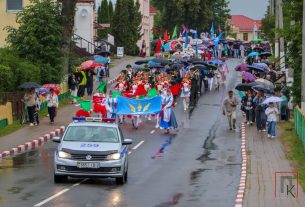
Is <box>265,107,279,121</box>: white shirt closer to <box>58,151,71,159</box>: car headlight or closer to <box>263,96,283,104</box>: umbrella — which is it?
<box>263,96,283,104</box>: umbrella

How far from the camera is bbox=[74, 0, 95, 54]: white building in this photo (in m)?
73.1

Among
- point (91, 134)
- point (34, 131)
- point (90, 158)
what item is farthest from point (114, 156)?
point (34, 131)

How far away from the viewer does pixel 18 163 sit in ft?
87.1

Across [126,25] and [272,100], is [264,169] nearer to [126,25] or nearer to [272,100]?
[272,100]

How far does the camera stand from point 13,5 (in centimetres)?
5716

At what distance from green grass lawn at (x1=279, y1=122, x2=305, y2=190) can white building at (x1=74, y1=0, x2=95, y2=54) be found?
37635mm

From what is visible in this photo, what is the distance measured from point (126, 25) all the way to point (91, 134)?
61552 mm

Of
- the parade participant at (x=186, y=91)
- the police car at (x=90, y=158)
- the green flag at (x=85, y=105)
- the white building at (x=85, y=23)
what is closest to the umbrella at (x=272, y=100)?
the green flag at (x=85, y=105)

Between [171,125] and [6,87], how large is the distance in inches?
301

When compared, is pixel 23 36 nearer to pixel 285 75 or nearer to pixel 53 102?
pixel 53 102

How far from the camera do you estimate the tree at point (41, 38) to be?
44.2 meters

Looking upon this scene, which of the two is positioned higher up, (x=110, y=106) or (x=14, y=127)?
(x=110, y=106)

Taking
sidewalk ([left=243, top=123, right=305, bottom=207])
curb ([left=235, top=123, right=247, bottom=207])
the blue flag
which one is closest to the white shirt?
sidewalk ([left=243, top=123, right=305, bottom=207])

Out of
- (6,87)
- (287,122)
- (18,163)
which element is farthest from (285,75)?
(18,163)
